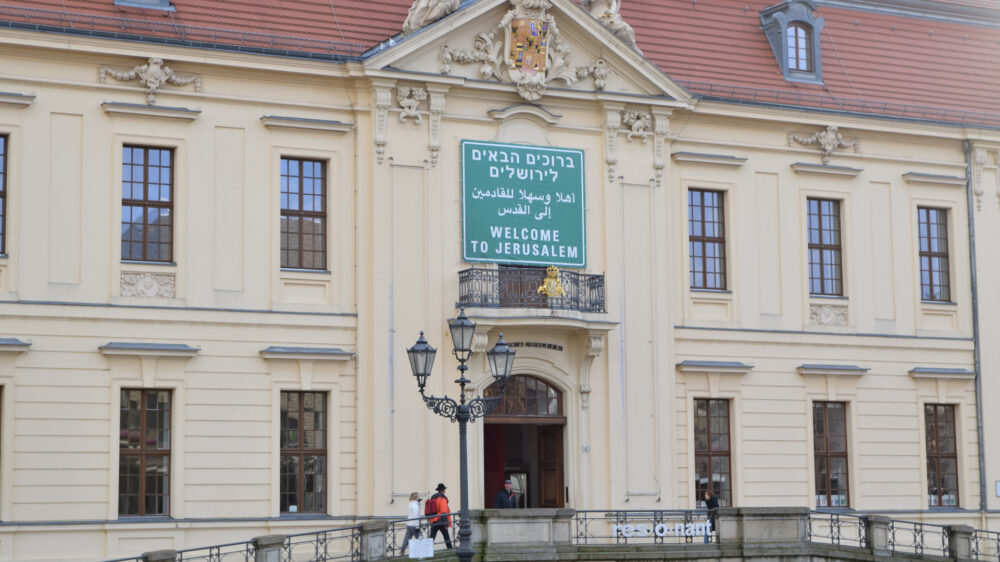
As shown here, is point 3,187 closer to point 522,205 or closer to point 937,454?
point 522,205

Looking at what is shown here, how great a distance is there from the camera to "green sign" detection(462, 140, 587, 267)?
1147 inches

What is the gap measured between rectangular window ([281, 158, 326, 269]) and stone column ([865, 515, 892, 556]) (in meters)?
11.0

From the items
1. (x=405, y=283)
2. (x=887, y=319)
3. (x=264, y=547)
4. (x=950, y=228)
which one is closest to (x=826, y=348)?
(x=887, y=319)

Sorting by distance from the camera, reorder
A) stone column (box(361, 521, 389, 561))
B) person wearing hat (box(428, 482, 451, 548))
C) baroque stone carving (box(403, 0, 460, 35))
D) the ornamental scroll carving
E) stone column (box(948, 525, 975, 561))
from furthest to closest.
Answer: the ornamental scroll carving, baroque stone carving (box(403, 0, 460, 35)), stone column (box(948, 525, 975, 561)), person wearing hat (box(428, 482, 451, 548)), stone column (box(361, 521, 389, 561))

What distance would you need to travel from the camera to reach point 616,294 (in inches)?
1179

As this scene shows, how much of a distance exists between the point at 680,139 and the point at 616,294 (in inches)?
147

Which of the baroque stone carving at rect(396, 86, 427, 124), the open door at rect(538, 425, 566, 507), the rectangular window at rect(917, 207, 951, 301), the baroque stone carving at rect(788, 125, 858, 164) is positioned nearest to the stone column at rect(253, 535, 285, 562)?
the open door at rect(538, 425, 566, 507)

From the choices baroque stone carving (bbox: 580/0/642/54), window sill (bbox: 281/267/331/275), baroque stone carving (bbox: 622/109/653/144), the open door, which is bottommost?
the open door

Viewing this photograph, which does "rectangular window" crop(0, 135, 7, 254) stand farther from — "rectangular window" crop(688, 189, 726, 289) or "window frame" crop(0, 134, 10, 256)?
"rectangular window" crop(688, 189, 726, 289)

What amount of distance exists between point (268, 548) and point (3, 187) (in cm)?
846

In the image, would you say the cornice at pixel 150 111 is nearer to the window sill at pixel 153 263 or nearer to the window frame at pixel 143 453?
the window sill at pixel 153 263

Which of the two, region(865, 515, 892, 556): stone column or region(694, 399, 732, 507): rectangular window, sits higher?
region(694, 399, 732, 507): rectangular window

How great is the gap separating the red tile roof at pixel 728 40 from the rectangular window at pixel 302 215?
2.24 metres

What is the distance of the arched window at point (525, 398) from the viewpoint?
29453 mm
